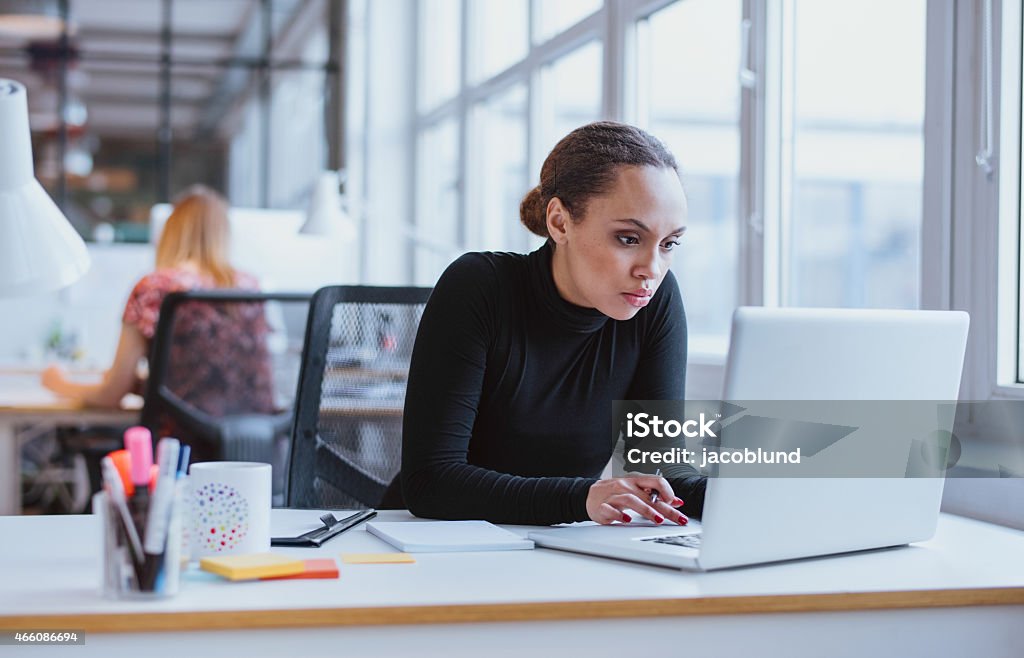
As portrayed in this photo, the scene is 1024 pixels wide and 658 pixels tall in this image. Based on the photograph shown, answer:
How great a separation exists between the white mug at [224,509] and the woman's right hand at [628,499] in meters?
0.42

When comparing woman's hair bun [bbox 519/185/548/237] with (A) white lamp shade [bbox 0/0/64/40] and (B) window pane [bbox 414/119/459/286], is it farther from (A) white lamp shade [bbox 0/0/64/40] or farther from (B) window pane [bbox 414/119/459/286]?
(A) white lamp shade [bbox 0/0/64/40]

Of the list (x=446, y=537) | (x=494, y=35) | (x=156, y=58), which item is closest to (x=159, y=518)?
(x=446, y=537)

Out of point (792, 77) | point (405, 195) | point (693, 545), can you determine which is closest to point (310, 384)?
point (693, 545)

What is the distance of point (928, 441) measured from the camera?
49.9 inches

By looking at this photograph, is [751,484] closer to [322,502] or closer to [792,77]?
[322,502]

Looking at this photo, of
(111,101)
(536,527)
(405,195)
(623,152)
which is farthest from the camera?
(111,101)

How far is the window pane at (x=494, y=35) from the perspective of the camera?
474 cm

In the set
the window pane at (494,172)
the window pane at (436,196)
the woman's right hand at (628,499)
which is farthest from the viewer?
the window pane at (436,196)

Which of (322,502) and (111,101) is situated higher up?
(111,101)

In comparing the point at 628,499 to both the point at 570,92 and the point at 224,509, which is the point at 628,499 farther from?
the point at 570,92

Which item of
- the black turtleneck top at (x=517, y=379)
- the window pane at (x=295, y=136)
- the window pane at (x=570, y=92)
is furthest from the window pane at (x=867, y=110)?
the window pane at (x=295, y=136)

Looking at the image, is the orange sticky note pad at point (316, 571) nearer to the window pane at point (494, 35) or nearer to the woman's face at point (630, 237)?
the woman's face at point (630, 237)

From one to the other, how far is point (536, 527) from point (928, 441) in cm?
48

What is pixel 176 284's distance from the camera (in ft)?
10.4
